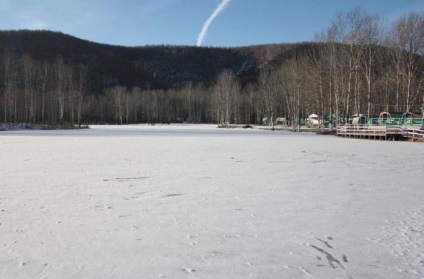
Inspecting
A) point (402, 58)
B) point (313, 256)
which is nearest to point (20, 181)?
point (313, 256)

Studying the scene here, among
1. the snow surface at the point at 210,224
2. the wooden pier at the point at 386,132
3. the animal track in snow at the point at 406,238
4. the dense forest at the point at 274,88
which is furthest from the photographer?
the dense forest at the point at 274,88

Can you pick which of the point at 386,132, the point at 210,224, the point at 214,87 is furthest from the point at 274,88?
the point at 210,224

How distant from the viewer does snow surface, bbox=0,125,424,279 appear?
4414 mm

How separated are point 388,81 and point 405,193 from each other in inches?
1887

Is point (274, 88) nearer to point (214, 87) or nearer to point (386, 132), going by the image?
point (386, 132)

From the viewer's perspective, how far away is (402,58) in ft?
143

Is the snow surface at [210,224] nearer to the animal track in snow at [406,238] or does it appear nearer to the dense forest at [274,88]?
the animal track in snow at [406,238]

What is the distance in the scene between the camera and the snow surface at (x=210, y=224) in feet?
14.5

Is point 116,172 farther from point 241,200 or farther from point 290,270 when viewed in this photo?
point 290,270

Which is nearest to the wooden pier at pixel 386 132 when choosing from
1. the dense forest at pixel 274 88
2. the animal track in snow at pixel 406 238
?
the dense forest at pixel 274 88

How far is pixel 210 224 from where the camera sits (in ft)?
20.0

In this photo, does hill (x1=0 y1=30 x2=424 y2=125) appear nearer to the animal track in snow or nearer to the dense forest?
the dense forest

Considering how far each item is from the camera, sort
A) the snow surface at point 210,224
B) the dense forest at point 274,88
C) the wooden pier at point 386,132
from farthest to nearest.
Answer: the dense forest at point 274,88 < the wooden pier at point 386,132 < the snow surface at point 210,224

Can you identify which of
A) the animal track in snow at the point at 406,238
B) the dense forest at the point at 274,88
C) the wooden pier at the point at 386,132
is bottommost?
the animal track in snow at the point at 406,238
